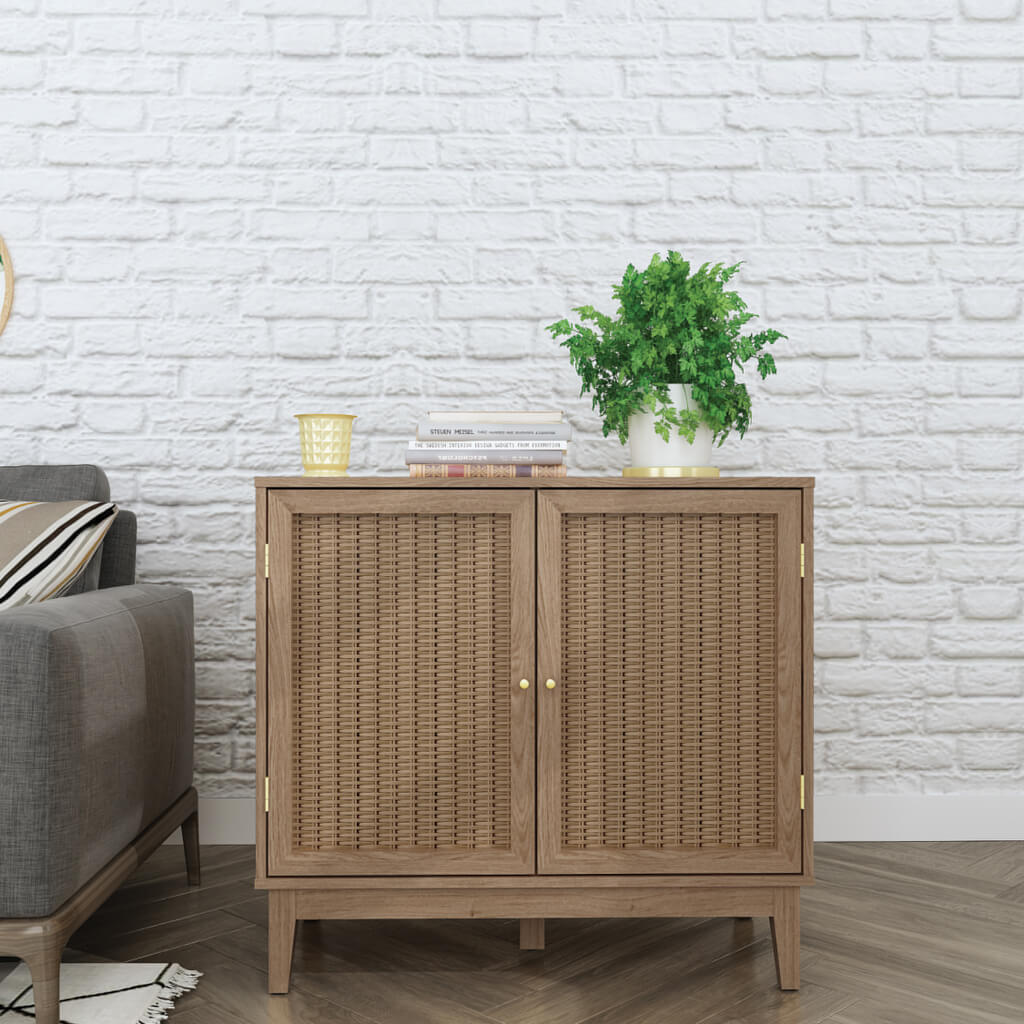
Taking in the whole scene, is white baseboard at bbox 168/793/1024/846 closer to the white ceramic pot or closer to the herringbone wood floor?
the herringbone wood floor

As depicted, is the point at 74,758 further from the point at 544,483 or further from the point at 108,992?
the point at 544,483

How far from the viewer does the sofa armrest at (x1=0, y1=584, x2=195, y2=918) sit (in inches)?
46.3

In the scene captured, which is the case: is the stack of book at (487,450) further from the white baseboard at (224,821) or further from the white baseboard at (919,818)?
the white baseboard at (919,818)

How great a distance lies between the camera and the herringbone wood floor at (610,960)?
1.32 m

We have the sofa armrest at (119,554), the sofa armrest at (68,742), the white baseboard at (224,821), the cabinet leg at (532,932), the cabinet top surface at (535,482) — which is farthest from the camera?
the white baseboard at (224,821)

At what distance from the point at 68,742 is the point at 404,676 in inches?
18.7

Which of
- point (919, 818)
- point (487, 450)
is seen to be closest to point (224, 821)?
point (487, 450)

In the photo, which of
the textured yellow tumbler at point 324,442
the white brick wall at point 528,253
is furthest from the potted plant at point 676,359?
the white brick wall at point 528,253

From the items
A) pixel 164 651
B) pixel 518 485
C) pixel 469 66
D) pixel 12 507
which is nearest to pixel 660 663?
pixel 518 485

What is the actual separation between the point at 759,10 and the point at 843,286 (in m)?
0.65

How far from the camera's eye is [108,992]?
1.35 meters

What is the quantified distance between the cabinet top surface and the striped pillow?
39 cm

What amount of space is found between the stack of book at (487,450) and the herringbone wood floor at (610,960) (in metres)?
0.80

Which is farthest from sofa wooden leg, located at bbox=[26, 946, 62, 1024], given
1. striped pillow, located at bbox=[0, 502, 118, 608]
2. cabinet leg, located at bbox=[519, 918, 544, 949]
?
cabinet leg, located at bbox=[519, 918, 544, 949]
